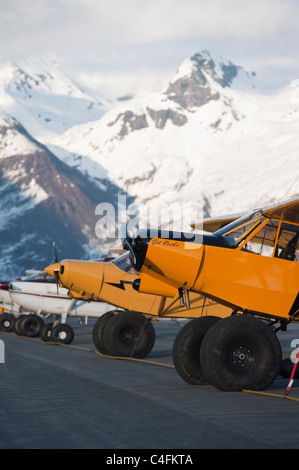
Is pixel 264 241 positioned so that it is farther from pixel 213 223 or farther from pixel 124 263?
pixel 124 263

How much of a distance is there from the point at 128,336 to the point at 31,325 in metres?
9.46

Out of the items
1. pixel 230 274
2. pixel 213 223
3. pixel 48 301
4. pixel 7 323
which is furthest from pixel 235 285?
pixel 7 323

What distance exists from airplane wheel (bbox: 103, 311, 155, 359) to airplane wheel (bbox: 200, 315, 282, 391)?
19.6 feet

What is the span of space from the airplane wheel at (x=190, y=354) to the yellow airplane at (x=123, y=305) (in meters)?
Result: 4.79

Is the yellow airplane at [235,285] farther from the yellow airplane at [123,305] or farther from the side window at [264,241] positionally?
the yellow airplane at [123,305]

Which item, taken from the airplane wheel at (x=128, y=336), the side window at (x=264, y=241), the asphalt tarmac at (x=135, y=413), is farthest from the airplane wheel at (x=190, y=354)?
→ the airplane wheel at (x=128, y=336)

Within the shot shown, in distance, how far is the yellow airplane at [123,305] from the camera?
1494 centimetres

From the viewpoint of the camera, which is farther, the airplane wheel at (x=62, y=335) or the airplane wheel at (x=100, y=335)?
the airplane wheel at (x=62, y=335)
